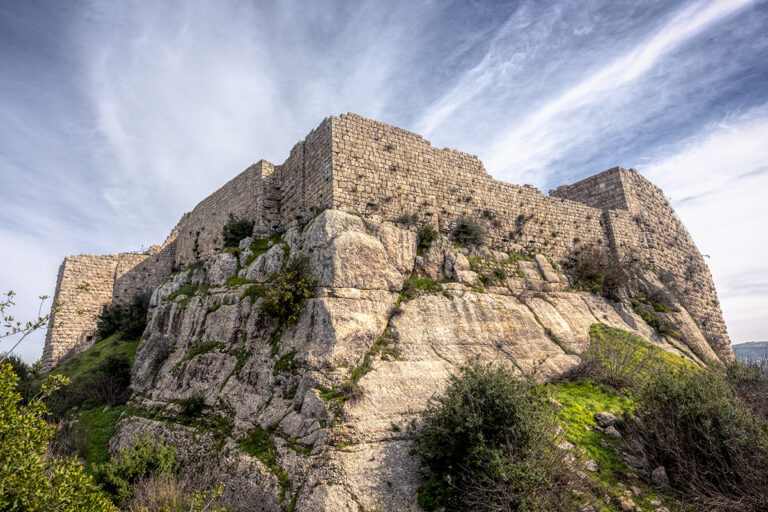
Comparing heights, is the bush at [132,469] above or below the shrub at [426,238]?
below

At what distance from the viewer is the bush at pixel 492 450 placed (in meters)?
5.68

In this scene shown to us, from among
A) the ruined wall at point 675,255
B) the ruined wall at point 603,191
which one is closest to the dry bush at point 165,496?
the ruined wall at point 603,191

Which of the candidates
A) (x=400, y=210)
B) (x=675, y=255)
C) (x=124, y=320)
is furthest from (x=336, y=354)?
(x=675, y=255)

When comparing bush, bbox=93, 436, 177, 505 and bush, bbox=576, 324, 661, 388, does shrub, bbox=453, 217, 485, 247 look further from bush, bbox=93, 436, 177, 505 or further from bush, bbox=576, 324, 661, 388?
bush, bbox=93, 436, 177, 505

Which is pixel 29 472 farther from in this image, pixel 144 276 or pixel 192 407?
pixel 144 276

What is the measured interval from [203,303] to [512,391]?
10.0 m

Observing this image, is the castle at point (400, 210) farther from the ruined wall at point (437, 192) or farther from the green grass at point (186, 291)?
the green grass at point (186, 291)

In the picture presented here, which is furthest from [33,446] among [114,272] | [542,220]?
[114,272]

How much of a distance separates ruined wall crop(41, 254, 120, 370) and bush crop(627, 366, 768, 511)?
24.4 metres

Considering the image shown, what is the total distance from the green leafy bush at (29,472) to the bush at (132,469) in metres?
3.73

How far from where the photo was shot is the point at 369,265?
1023 cm

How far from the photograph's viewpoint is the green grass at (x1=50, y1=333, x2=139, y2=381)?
1492cm

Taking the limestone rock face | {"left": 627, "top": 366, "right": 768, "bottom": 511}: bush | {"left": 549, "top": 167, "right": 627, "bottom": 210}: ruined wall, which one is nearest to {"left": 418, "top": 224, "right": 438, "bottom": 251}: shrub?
the limestone rock face

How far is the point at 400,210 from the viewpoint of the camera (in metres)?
12.2
